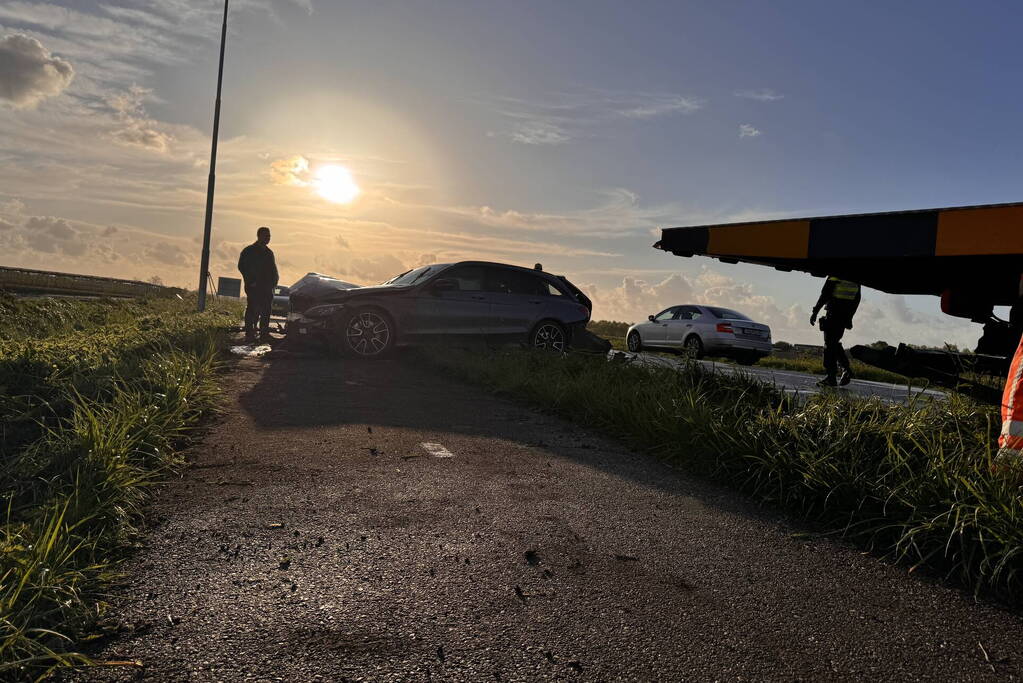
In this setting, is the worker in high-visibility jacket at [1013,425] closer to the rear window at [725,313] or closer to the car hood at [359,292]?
the car hood at [359,292]

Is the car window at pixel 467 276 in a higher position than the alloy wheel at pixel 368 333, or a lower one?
higher

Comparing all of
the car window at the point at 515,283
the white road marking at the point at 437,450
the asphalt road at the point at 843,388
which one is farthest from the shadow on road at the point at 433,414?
the car window at the point at 515,283

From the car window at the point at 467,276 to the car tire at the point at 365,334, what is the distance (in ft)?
3.89

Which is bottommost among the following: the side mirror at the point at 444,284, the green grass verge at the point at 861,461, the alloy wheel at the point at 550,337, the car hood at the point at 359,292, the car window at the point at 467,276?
the green grass verge at the point at 861,461

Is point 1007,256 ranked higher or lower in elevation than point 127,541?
higher

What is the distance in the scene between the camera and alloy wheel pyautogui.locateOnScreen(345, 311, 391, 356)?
408 inches

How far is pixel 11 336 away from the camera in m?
8.93

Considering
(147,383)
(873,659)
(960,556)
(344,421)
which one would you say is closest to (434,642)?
(873,659)

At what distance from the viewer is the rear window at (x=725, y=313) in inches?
675

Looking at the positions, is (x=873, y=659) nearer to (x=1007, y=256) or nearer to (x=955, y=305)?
(x=1007, y=256)

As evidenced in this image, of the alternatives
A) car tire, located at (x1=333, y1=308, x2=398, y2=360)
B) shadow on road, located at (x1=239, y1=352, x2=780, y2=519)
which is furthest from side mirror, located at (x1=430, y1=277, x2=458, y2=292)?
shadow on road, located at (x1=239, y1=352, x2=780, y2=519)

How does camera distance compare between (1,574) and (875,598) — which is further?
(875,598)

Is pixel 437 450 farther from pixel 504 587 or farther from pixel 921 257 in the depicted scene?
pixel 921 257

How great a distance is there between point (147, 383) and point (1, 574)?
372 cm
